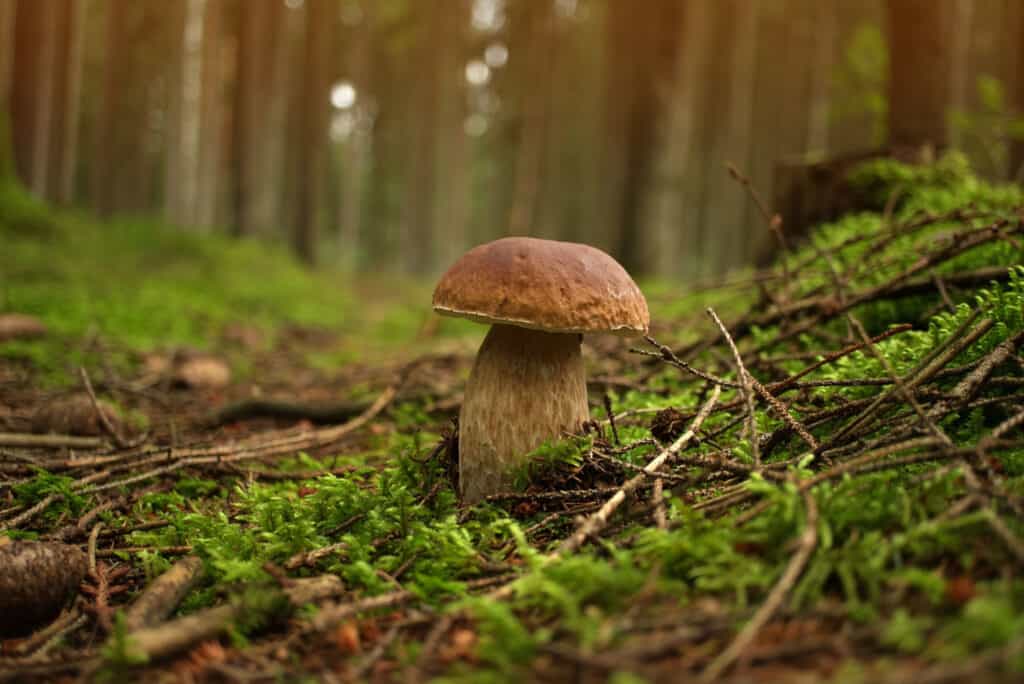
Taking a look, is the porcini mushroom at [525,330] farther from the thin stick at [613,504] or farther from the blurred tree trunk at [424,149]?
the blurred tree trunk at [424,149]

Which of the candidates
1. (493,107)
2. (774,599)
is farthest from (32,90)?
(493,107)

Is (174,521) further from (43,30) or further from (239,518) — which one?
(43,30)

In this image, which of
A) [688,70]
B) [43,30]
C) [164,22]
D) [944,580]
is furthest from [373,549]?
[164,22]

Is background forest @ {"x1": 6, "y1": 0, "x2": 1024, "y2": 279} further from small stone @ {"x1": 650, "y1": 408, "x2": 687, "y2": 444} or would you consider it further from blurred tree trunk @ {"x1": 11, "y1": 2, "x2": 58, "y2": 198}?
small stone @ {"x1": 650, "y1": 408, "x2": 687, "y2": 444}

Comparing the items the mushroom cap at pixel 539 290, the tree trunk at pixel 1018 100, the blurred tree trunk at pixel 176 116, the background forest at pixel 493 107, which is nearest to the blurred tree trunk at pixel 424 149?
the background forest at pixel 493 107

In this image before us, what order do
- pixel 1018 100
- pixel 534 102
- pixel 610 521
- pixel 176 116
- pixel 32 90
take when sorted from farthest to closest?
pixel 176 116 < pixel 534 102 < pixel 32 90 < pixel 1018 100 < pixel 610 521

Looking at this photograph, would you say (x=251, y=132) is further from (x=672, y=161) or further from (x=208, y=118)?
(x=672, y=161)
